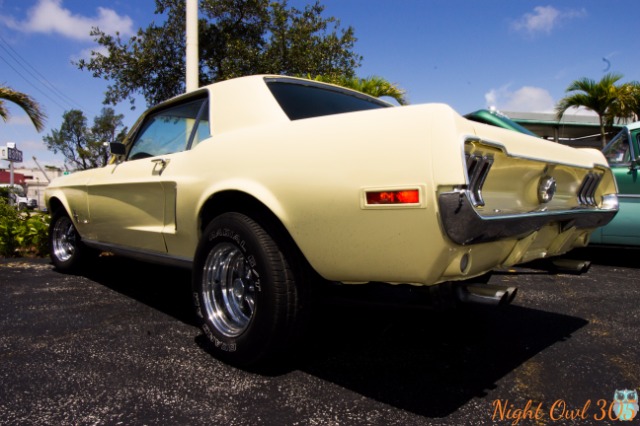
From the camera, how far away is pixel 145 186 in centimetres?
322

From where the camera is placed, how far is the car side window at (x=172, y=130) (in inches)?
122

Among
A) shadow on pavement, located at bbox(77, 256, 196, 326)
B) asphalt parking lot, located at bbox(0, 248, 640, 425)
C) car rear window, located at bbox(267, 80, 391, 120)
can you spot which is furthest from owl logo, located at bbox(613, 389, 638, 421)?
shadow on pavement, located at bbox(77, 256, 196, 326)

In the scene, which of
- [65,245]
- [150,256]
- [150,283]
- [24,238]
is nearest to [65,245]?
[65,245]

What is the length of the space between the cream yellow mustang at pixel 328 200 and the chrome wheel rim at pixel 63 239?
6.38 feet

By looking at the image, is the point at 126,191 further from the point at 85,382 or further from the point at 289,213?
the point at 289,213

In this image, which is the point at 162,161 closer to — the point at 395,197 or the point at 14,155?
the point at 395,197

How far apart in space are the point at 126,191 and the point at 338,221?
6.90ft

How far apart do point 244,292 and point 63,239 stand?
133 inches

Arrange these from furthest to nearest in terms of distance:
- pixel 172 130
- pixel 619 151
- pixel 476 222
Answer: pixel 619 151
pixel 172 130
pixel 476 222

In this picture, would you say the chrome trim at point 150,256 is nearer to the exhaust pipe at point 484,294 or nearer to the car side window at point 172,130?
the car side window at point 172,130

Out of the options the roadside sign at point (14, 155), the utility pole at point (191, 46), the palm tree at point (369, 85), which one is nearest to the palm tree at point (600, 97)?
the palm tree at point (369, 85)

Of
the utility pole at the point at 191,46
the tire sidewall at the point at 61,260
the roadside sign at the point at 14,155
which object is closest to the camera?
the tire sidewall at the point at 61,260

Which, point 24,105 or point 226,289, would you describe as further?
point 24,105

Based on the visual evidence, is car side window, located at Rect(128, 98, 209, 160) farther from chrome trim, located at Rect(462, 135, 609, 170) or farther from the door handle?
chrome trim, located at Rect(462, 135, 609, 170)
